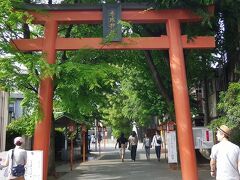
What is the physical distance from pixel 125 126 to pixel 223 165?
55.3 metres

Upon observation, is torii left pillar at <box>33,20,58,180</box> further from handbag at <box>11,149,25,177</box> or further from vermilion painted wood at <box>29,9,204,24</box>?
handbag at <box>11,149,25,177</box>

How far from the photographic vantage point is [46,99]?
14.9 metres

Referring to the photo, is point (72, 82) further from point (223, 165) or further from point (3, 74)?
point (223, 165)

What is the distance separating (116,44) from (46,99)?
3113mm

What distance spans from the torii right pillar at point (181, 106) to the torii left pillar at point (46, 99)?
4.23m

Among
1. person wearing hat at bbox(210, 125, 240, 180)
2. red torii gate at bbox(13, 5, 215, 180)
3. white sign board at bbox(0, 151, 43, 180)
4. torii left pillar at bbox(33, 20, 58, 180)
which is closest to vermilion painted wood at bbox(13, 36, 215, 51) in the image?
red torii gate at bbox(13, 5, 215, 180)

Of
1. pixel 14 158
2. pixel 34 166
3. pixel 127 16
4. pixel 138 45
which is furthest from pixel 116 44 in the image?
pixel 14 158

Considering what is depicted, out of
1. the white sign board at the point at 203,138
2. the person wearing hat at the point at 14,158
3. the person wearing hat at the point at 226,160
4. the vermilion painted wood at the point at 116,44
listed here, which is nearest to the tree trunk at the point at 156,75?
the white sign board at the point at 203,138

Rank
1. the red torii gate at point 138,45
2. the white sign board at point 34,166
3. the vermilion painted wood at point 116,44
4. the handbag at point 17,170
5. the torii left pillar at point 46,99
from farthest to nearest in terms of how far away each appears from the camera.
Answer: the vermilion painted wood at point 116,44 < the red torii gate at point 138,45 < the torii left pillar at point 46,99 < the white sign board at point 34,166 < the handbag at point 17,170

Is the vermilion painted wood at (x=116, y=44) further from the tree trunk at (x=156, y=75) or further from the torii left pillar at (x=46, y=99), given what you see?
the tree trunk at (x=156, y=75)

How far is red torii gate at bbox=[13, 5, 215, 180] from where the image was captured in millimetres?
14656

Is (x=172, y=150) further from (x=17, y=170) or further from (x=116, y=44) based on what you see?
(x=17, y=170)

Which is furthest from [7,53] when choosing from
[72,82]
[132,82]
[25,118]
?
[132,82]

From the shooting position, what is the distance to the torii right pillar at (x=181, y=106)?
14.6 metres
